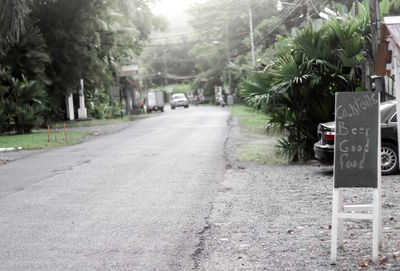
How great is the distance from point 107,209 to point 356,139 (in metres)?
4.56

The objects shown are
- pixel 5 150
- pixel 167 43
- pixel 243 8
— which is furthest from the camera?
pixel 167 43

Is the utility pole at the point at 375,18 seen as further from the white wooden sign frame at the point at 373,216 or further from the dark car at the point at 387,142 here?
the white wooden sign frame at the point at 373,216

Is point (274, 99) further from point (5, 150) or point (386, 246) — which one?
point (5, 150)

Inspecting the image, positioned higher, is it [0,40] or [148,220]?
[0,40]

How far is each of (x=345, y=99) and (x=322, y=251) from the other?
1684mm

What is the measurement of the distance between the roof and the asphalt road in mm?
3072

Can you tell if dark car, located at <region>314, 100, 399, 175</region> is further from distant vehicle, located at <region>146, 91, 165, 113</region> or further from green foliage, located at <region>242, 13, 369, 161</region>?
distant vehicle, located at <region>146, 91, 165, 113</region>

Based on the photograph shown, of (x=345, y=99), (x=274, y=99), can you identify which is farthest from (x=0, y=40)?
(x=345, y=99)

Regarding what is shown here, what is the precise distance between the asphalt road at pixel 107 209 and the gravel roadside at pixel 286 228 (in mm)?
284

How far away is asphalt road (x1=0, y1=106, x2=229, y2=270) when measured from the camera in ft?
21.7

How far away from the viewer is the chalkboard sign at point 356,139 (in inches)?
250

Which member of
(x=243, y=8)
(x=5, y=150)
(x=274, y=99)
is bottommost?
(x=5, y=150)

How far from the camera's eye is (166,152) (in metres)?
18.9

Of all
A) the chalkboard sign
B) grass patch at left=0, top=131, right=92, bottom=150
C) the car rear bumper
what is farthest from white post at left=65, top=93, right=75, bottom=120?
the chalkboard sign
